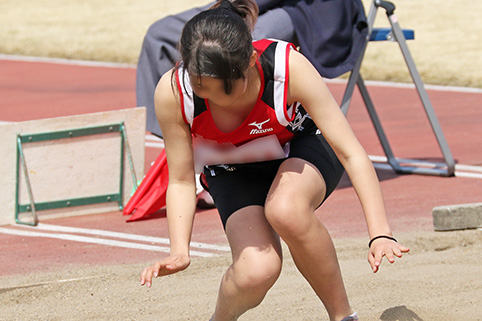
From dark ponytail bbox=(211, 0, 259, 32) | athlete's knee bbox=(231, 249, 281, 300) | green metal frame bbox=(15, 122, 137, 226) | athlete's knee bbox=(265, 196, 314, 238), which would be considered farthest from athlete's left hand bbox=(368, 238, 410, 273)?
green metal frame bbox=(15, 122, 137, 226)

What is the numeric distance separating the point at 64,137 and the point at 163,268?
3.55m

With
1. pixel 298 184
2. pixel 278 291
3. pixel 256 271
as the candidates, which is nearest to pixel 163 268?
pixel 256 271

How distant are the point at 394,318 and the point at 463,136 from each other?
5.25 metres

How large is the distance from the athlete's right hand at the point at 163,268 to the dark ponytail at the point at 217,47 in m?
0.70

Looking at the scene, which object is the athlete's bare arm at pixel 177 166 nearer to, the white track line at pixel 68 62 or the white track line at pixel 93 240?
the white track line at pixel 93 240

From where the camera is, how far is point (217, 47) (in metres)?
3.15

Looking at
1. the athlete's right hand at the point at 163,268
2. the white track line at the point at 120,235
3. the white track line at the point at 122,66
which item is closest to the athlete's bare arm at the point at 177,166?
the athlete's right hand at the point at 163,268

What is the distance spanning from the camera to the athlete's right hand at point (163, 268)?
311cm

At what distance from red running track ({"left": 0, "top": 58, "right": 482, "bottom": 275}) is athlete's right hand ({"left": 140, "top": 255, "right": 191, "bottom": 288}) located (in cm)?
219

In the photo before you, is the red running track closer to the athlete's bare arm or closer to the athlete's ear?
the athlete's bare arm

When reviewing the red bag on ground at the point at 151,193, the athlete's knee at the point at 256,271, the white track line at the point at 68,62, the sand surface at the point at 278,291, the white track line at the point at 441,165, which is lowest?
the white track line at the point at 68,62

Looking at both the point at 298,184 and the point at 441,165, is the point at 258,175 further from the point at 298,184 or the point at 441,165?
the point at 441,165

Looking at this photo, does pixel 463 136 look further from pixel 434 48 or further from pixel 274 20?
pixel 434 48

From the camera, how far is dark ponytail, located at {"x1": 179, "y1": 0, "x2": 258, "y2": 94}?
3.14 metres
